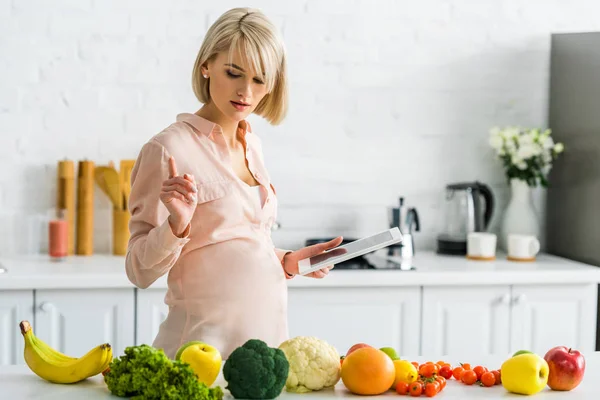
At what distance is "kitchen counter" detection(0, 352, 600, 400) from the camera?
4.90ft

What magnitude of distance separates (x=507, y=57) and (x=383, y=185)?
2.57 ft

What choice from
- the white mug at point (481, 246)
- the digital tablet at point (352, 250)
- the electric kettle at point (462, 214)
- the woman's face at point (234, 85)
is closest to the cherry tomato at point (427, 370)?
the digital tablet at point (352, 250)

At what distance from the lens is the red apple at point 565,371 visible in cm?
157

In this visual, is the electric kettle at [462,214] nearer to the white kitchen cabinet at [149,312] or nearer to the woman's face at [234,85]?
the white kitchen cabinet at [149,312]

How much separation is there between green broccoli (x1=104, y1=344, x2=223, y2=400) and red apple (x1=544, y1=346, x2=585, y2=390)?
613 millimetres

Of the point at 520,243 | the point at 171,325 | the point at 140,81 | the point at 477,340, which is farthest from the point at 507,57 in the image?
the point at 171,325

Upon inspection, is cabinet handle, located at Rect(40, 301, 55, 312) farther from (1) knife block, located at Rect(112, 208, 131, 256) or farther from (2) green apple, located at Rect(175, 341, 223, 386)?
(2) green apple, located at Rect(175, 341, 223, 386)

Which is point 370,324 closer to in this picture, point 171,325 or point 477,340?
point 477,340

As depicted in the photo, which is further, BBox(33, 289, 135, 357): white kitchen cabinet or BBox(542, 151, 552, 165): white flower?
BBox(542, 151, 552, 165): white flower

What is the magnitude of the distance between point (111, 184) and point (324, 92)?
952 millimetres

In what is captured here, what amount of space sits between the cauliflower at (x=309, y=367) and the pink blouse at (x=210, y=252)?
0.34 metres

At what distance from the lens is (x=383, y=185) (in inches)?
145

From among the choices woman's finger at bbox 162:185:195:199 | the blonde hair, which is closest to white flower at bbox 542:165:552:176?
the blonde hair

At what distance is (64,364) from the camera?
156 cm
